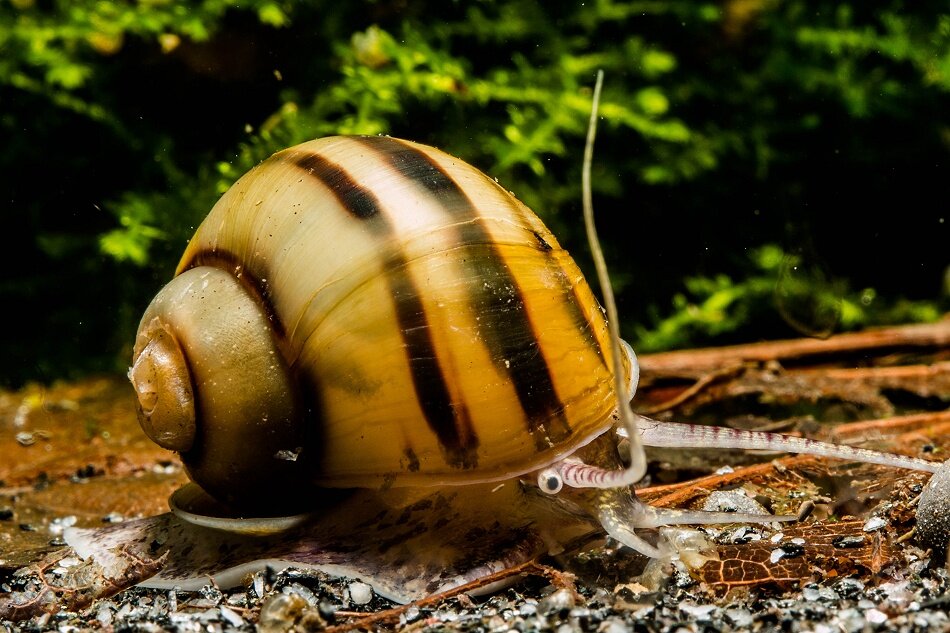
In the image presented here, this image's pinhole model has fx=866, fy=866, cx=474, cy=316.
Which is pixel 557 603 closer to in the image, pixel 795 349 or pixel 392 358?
pixel 392 358

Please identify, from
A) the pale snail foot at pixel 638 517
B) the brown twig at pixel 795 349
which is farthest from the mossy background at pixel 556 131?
the pale snail foot at pixel 638 517

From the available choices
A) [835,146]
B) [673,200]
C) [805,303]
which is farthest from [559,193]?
[835,146]

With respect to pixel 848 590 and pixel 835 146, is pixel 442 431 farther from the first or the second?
pixel 835 146

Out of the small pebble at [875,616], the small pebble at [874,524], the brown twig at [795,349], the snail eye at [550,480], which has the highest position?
the snail eye at [550,480]

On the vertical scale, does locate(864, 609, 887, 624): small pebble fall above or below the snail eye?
below

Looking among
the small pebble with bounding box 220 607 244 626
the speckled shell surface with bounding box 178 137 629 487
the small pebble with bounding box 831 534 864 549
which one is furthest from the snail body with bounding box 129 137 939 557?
the small pebble with bounding box 220 607 244 626

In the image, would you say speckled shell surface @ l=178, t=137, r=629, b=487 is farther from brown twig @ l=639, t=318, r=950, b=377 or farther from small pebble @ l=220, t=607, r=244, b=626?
brown twig @ l=639, t=318, r=950, b=377

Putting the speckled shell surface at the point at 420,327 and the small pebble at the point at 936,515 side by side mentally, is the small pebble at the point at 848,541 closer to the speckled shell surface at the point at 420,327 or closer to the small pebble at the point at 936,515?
the small pebble at the point at 936,515
